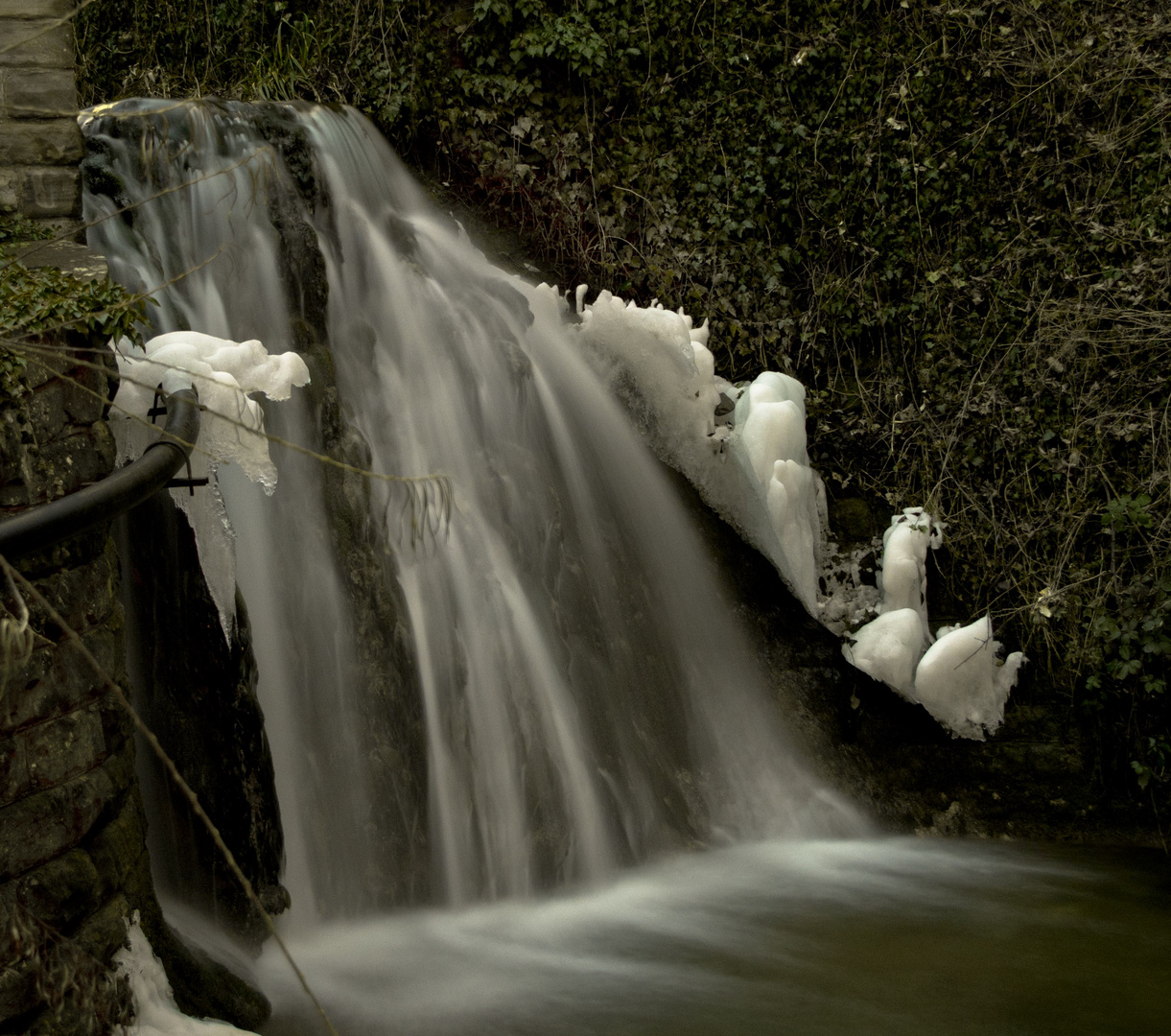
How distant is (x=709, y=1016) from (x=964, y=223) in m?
4.08

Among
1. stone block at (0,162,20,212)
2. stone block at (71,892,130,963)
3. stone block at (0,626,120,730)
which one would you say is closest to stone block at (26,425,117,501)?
stone block at (0,626,120,730)

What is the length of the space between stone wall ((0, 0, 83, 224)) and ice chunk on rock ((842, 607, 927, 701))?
Answer: 352cm

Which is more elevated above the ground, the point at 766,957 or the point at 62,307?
the point at 62,307

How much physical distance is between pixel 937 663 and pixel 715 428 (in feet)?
4.64

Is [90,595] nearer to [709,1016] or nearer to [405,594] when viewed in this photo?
[405,594]

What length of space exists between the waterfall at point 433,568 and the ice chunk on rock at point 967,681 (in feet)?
2.11

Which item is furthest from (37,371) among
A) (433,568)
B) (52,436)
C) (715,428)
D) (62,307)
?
(715,428)

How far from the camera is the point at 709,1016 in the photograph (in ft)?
10.9

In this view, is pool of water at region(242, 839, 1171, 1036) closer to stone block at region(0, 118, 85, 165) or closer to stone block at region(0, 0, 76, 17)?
stone block at region(0, 118, 85, 165)

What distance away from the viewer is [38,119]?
3.71m

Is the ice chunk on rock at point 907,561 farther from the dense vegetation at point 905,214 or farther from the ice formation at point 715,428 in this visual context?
the ice formation at point 715,428

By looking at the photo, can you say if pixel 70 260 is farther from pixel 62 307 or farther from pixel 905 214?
pixel 905 214

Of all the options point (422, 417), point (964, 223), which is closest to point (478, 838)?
point (422, 417)

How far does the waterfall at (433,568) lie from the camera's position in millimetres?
3922
